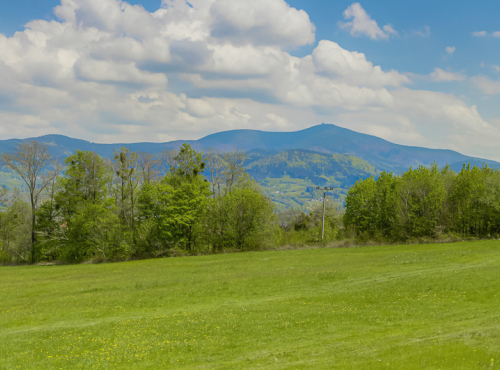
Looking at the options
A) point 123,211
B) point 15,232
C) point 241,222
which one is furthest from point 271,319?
point 15,232

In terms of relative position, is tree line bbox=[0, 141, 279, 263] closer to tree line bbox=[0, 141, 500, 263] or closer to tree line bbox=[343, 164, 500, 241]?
tree line bbox=[0, 141, 500, 263]

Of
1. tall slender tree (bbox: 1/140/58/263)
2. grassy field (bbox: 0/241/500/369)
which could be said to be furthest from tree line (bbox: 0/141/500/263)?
grassy field (bbox: 0/241/500/369)

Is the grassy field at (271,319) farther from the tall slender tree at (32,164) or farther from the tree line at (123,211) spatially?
the tall slender tree at (32,164)

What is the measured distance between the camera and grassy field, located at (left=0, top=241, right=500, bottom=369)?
569 inches

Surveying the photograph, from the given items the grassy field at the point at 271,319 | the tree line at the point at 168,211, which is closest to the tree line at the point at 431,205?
the tree line at the point at 168,211

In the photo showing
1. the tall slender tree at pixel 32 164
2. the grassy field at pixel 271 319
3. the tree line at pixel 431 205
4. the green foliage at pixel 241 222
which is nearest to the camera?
A: the grassy field at pixel 271 319

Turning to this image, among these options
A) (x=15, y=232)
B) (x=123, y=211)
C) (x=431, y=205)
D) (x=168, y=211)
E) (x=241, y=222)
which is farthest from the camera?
(x=15, y=232)

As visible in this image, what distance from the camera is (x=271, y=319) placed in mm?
20953

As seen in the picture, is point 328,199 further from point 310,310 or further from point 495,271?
point 310,310

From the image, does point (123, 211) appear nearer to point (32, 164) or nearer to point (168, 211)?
point (168, 211)

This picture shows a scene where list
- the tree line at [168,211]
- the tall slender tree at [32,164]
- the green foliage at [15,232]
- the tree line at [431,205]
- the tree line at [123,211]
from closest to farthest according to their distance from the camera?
the tree line at [431,205]
the tall slender tree at [32,164]
the tree line at [168,211]
the tree line at [123,211]
the green foliage at [15,232]

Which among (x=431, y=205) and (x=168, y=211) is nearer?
(x=431, y=205)

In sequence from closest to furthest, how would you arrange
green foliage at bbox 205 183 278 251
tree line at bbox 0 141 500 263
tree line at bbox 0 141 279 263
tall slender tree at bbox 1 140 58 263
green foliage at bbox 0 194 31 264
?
tall slender tree at bbox 1 140 58 263 < tree line at bbox 0 141 500 263 < tree line at bbox 0 141 279 263 < green foliage at bbox 205 183 278 251 < green foliage at bbox 0 194 31 264

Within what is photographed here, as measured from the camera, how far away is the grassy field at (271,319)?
1446 cm
